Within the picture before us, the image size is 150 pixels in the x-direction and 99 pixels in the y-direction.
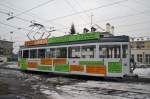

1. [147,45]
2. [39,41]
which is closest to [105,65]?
[39,41]

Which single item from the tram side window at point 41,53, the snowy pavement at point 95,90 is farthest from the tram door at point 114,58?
the tram side window at point 41,53

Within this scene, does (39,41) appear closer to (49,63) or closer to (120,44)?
(49,63)

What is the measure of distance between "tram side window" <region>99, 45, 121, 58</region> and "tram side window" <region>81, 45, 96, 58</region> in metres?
0.62

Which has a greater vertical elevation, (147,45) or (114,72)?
(147,45)

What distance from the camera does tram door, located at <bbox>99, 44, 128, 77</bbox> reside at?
709 inches

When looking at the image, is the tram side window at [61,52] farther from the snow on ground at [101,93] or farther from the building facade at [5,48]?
the building facade at [5,48]

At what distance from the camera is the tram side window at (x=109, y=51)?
724 inches

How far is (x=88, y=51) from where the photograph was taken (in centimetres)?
1992

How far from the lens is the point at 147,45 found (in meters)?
76.6

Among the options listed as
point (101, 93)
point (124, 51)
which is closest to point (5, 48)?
point (124, 51)

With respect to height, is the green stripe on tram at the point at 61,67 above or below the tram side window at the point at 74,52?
below

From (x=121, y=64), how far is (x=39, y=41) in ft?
34.9

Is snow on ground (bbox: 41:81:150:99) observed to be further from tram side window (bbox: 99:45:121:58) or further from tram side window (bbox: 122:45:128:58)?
tram side window (bbox: 99:45:121:58)

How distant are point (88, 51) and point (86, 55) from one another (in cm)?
32
